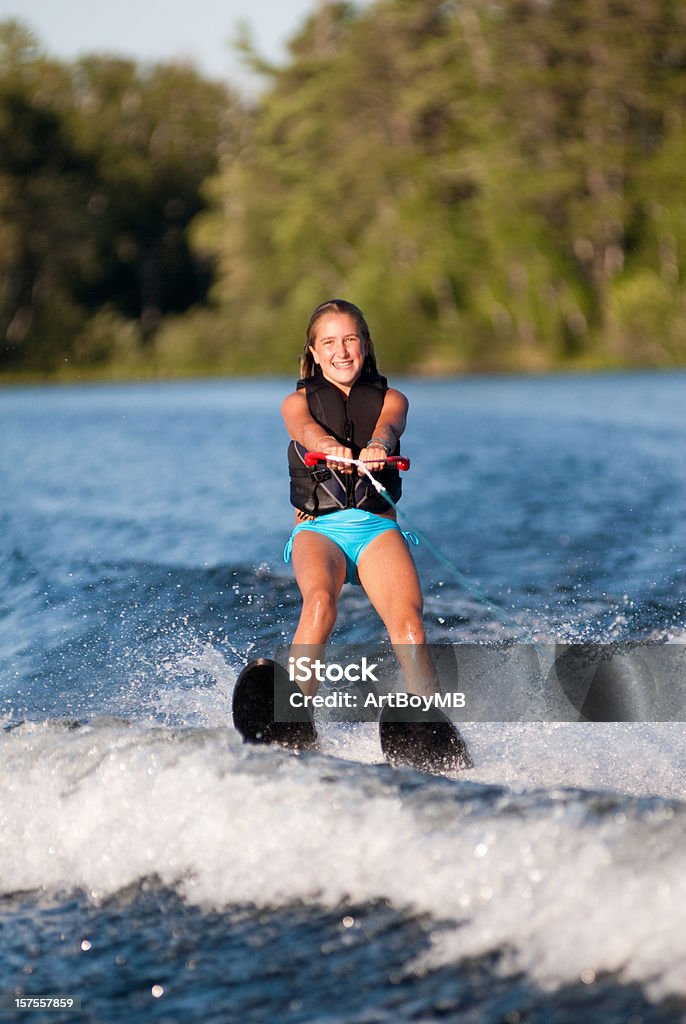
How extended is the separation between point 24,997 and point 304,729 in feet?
3.95

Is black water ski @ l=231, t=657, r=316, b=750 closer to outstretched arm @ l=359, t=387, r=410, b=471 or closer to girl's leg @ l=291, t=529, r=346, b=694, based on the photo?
girl's leg @ l=291, t=529, r=346, b=694

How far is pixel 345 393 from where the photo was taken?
14.0 feet

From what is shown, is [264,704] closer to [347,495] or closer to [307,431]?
[347,495]

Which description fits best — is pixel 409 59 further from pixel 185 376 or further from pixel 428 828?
pixel 428 828

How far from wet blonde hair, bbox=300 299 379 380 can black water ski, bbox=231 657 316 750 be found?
1015 millimetres

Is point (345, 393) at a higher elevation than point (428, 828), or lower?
higher

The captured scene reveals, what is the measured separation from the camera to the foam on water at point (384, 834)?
2703 millimetres

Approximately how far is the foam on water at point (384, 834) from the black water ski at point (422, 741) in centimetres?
8

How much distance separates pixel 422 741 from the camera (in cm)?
365

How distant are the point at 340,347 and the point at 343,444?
11.7 inches

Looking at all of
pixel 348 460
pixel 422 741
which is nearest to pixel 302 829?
pixel 422 741

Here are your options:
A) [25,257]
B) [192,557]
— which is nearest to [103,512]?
[192,557]

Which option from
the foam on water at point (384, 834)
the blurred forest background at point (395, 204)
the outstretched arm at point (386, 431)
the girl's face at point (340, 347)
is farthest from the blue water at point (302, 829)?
the blurred forest background at point (395, 204)

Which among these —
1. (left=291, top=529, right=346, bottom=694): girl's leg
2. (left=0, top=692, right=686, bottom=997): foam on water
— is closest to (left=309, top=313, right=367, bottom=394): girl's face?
(left=291, top=529, right=346, bottom=694): girl's leg
